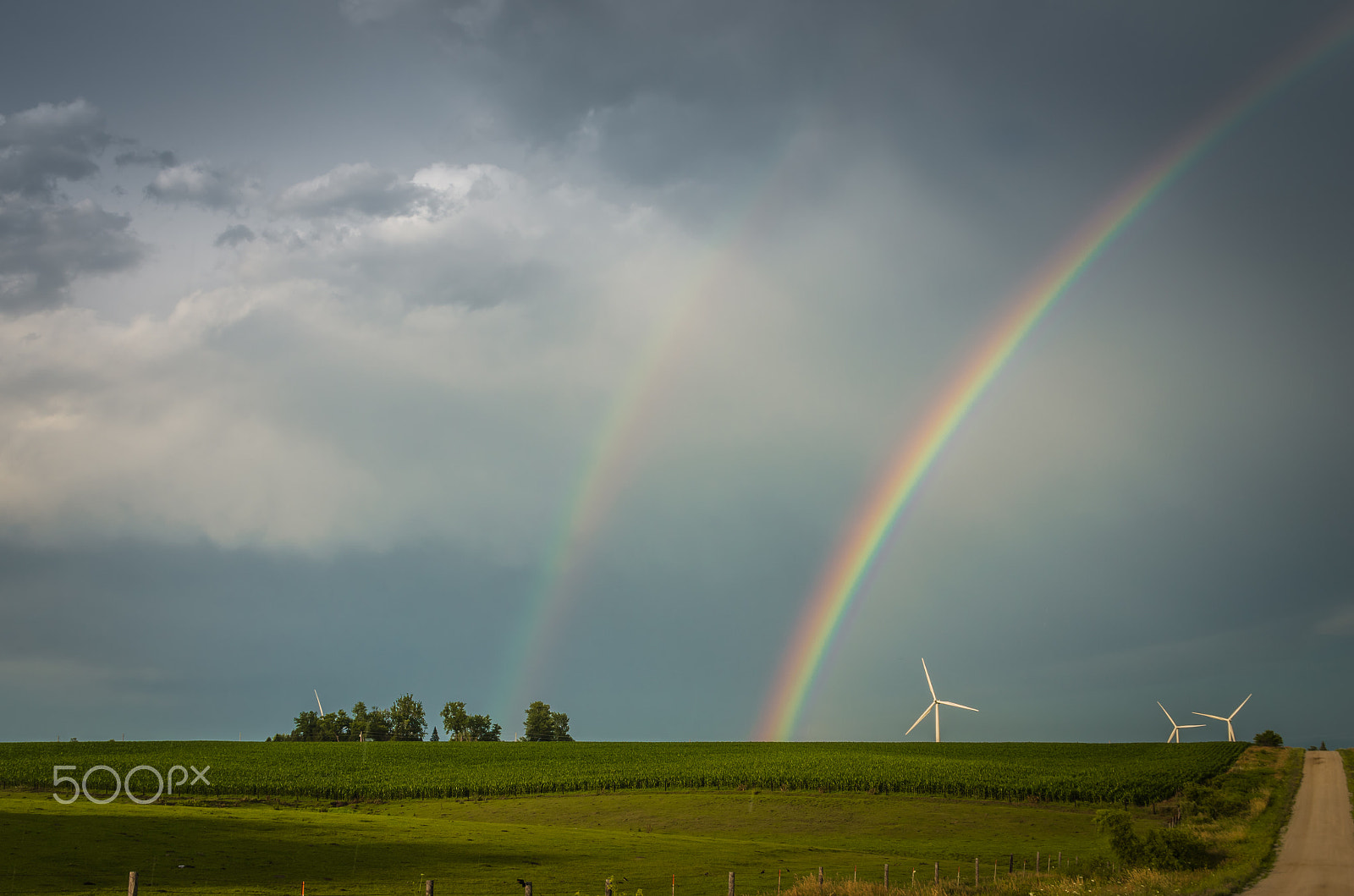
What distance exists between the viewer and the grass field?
4006 cm

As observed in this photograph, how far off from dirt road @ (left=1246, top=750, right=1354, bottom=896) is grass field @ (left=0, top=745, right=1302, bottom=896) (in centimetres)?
168

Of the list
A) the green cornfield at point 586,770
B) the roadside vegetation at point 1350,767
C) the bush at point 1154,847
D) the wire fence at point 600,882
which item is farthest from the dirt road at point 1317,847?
the green cornfield at point 586,770

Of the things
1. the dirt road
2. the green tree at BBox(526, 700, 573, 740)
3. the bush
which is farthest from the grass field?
the green tree at BBox(526, 700, 573, 740)

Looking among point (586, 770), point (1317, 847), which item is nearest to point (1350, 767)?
point (1317, 847)

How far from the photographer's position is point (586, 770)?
304 ft

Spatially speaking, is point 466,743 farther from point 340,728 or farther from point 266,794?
point 340,728

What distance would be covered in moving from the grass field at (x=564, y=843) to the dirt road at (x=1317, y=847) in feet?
5.52

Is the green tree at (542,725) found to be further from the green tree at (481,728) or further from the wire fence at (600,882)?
→ the wire fence at (600,882)

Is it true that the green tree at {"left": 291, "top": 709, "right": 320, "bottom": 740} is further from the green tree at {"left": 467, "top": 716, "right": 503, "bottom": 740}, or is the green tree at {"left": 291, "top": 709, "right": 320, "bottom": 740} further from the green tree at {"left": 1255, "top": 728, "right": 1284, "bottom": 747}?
the green tree at {"left": 1255, "top": 728, "right": 1284, "bottom": 747}

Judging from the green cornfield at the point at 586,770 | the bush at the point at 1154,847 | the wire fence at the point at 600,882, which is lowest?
the wire fence at the point at 600,882

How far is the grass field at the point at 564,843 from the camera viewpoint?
4006 cm

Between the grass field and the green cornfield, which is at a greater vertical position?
the green cornfield

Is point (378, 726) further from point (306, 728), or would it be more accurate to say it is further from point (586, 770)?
point (586, 770)

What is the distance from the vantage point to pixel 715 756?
342 ft
